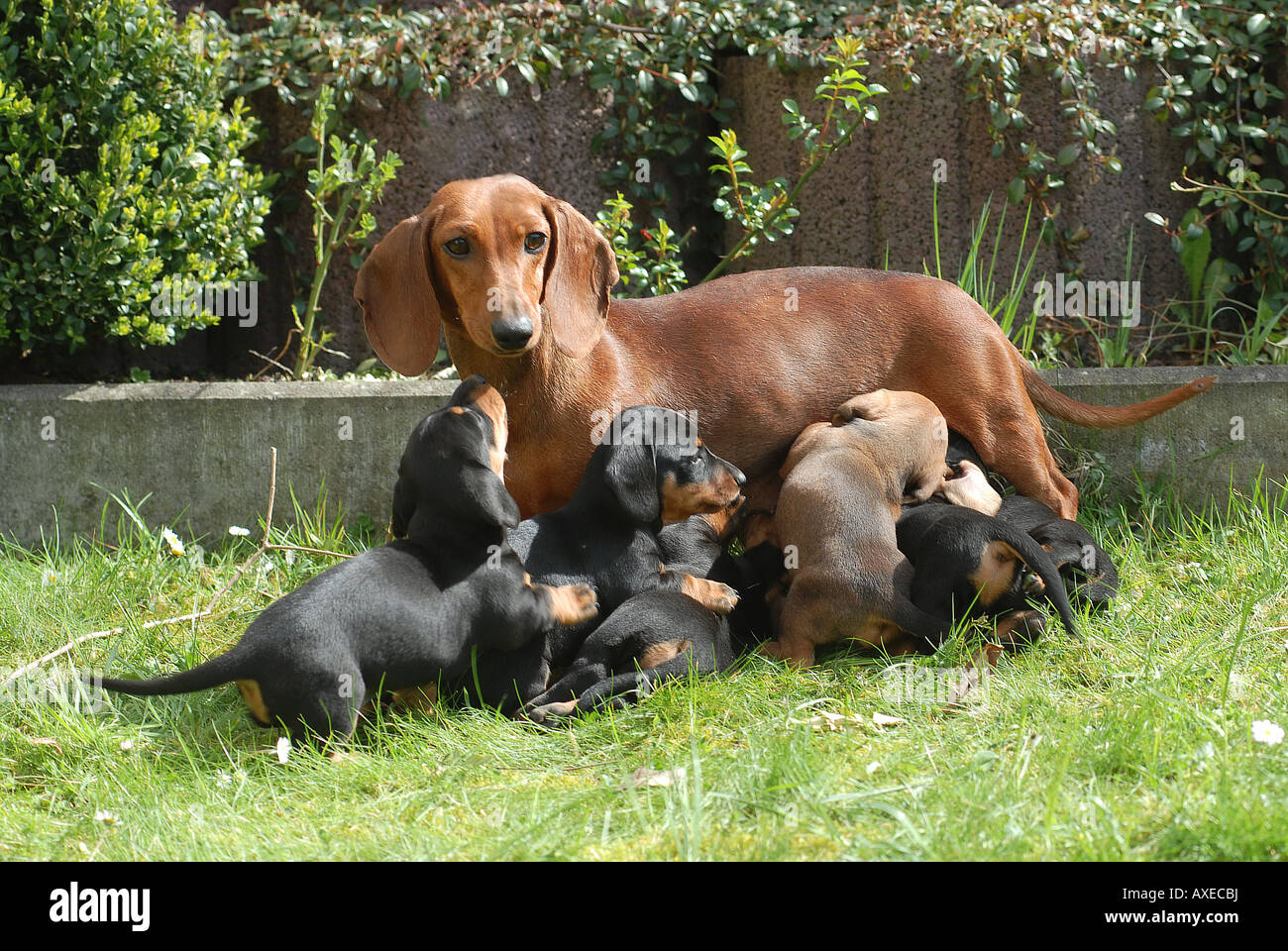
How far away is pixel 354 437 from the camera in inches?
202

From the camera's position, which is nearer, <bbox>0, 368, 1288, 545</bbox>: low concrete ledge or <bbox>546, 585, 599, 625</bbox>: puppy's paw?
<bbox>546, 585, 599, 625</bbox>: puppy's paw

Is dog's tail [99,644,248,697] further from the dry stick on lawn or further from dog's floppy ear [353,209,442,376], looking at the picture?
dog's floppy ear [353,209,442,376]

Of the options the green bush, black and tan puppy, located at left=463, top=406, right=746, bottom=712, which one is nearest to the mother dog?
black and tan puppy, located at left=463, top=406, right=746, bottom=712

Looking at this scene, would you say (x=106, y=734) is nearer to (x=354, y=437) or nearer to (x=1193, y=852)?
(x=354, y=437)

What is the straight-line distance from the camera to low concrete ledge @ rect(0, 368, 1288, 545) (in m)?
5.12

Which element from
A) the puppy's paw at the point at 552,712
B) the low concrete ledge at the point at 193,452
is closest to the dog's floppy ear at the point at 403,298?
the low concrete ledge at the point at 193,452

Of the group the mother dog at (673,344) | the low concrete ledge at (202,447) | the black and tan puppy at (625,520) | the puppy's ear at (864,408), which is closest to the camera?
the black and tan puppy at (625,520)

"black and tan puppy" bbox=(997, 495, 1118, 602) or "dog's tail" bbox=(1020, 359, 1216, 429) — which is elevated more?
"dog's tail" bbox=(1020, 359, 1216, 429)

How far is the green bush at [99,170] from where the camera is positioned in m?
4.97

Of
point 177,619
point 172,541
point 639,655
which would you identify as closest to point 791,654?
point 639,655

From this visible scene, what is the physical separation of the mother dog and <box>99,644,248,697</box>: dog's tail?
49.4 inches

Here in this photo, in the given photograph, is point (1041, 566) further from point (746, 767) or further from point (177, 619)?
point (177, 619)

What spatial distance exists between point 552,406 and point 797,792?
182cm

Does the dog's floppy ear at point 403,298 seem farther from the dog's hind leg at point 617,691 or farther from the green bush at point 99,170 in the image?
the green bush at point 99,170
